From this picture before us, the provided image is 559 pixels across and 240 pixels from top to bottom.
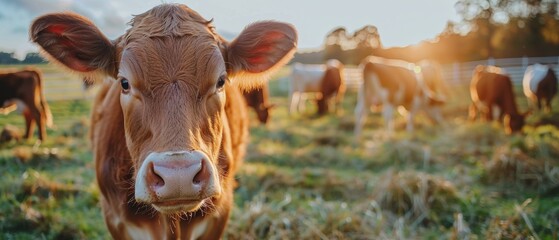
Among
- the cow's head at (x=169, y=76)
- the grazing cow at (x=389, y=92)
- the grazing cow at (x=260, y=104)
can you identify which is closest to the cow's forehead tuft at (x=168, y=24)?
the cow's head at (x=169, y=76)

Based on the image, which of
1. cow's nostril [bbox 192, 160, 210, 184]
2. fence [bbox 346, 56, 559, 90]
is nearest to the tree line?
fence [bbox 346, 56, 559, 90]

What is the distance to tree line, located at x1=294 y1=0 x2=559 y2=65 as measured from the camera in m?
19.2

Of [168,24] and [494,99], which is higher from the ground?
[168,24]

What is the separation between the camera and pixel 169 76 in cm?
207

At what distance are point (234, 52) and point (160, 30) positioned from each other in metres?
0.50

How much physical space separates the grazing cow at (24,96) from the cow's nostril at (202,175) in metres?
5.12

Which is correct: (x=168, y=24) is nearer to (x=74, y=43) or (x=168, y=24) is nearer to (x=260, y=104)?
(x=74, y=43)

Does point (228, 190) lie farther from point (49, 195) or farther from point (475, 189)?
point (475, 189)

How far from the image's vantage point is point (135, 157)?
2.19 meters

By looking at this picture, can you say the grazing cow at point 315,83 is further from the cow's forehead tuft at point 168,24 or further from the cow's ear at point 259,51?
the cow's forehead tuft at point 168,24

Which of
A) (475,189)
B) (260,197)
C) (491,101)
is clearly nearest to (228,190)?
(260,197)

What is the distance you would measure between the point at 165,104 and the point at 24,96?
5258 mm

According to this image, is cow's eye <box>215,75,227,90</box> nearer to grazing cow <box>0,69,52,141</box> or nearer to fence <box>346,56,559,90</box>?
grazing cow <box>0,69,52,141</box>

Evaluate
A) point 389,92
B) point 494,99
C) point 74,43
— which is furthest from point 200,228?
point 494,99
